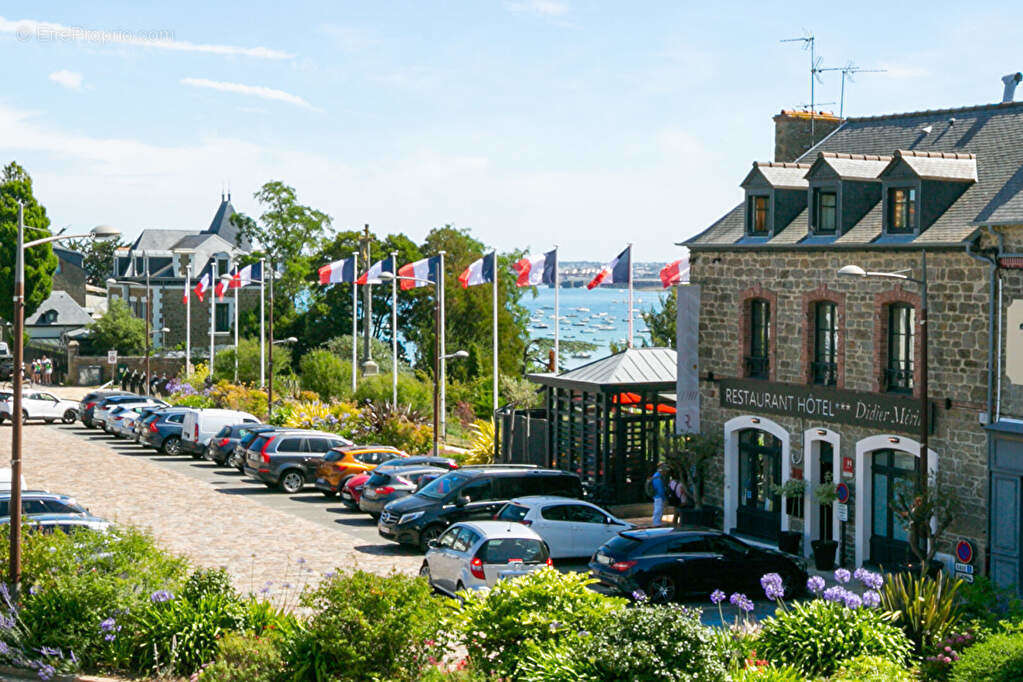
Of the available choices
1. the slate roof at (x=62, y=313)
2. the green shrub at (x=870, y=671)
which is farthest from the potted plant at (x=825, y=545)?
the slate roof at (x=62, y=313)

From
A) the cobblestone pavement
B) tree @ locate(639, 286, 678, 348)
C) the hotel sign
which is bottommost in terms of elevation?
the cobblestone pavement

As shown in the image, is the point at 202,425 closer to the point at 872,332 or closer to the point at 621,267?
the point at 621,267

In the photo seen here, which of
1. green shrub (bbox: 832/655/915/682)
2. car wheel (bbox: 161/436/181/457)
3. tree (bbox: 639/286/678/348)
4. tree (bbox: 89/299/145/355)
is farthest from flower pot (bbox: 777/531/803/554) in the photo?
tree (bbox: 89/299/145/355)

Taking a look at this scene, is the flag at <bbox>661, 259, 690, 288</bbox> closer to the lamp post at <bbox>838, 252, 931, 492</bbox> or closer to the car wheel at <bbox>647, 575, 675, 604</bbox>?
the lamp post at <bbox>838, 252, 931, 492</bbox>

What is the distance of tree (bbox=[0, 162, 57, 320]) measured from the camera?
71438mm

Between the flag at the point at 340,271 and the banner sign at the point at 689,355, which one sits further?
the flag at the point at 340,271

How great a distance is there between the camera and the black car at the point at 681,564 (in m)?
21.5

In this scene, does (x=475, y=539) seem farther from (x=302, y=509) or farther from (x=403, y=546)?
(x=302, y=509)

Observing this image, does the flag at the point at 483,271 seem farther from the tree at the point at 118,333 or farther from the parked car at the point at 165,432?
the tree at the point at 118,333

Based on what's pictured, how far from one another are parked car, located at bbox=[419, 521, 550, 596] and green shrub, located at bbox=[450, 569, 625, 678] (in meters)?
5.32

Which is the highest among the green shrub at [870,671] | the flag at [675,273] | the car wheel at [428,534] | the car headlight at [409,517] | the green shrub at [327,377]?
the flag at [675,273]

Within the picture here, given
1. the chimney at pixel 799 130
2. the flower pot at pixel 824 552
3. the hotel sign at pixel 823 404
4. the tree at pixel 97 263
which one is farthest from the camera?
the tree at pixel 97 263

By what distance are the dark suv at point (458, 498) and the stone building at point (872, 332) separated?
4.35m

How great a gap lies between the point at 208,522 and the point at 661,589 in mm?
11857
